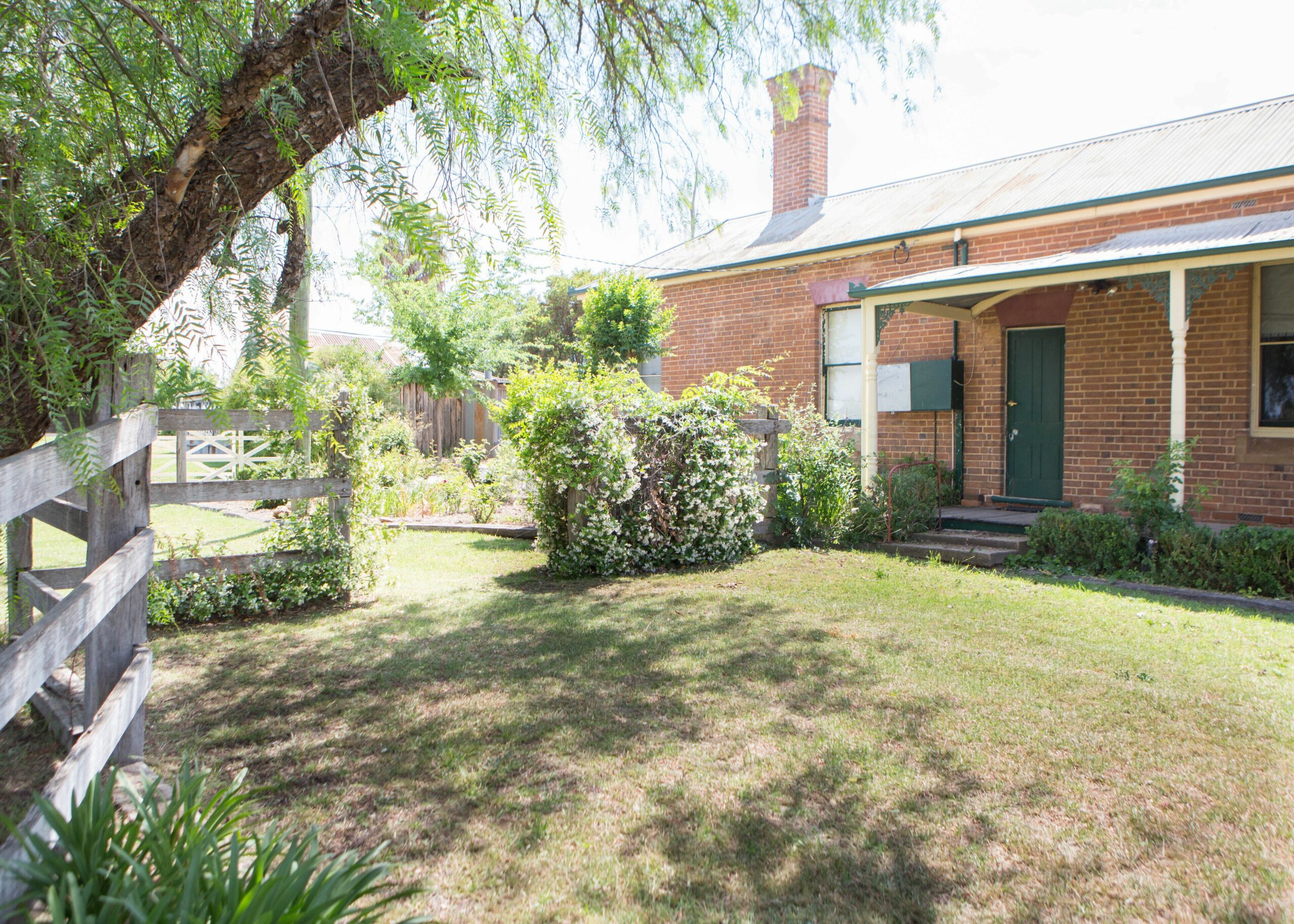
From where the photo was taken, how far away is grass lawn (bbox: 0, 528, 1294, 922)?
2574 millimetres

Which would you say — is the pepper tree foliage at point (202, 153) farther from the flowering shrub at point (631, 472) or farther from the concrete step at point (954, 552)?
the concrete step at point (954, 552)

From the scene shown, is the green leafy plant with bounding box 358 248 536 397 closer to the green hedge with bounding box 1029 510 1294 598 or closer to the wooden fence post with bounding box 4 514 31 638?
the green hedge with bounding box 1029 510 1294 598

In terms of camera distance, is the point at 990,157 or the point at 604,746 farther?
the point at 990,157

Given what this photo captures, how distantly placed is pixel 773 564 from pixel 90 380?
6110 mm

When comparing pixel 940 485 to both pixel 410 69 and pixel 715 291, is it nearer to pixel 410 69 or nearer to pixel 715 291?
pixel 715 291

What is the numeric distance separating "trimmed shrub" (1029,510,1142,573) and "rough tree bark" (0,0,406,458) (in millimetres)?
7058

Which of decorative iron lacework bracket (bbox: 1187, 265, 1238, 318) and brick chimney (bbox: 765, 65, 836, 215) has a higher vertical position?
brick chimney (bbox: 765, 65, 836, 215)

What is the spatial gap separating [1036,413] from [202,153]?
31.8 ft

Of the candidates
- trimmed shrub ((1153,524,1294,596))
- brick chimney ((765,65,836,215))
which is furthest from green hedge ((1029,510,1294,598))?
brick chimney ((765,65,836,215))

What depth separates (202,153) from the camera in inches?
100

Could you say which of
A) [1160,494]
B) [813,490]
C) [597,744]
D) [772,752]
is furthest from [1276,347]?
[597,744]

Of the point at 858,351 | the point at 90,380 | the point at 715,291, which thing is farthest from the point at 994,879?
the point at 715,291

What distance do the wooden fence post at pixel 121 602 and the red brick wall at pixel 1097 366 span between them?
29.0ft

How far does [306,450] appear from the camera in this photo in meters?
6.72
